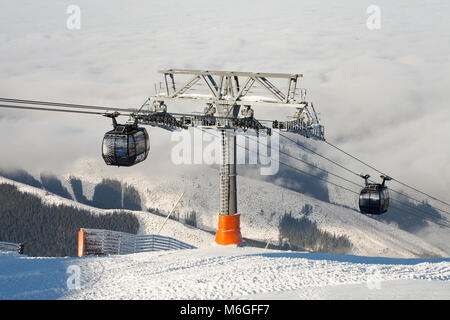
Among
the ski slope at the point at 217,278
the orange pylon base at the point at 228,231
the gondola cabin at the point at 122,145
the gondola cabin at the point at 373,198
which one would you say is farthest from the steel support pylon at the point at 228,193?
the gondola cabin at the point at 373,198

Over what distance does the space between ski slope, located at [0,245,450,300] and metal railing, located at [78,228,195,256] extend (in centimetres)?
977

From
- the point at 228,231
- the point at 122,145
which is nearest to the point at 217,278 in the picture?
the point at 122,145

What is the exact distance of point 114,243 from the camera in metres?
41.9

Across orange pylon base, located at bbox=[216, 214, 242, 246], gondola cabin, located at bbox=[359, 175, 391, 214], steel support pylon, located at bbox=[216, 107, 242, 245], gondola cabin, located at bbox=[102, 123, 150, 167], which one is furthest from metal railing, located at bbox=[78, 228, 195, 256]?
gondola cabin, located at bbox=[359, 175, 391, 214]

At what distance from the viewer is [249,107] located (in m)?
40.2

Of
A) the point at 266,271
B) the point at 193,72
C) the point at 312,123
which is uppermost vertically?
the point at 193,72

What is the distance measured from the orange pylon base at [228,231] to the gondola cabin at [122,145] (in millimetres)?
10139

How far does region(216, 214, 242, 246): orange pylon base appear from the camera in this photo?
3812 centimetres

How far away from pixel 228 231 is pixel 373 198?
1223 cm

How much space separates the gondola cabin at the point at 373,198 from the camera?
1704 inches

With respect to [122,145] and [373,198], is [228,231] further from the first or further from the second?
[373,198]
